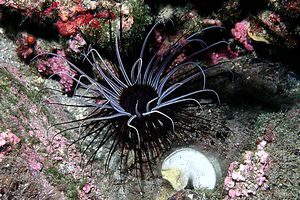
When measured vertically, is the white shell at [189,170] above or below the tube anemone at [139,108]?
below

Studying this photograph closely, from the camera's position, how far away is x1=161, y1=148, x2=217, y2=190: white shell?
4.33 metres

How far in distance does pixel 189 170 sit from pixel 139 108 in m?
1.03

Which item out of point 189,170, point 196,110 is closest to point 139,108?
point 196,110

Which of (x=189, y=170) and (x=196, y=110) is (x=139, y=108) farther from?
(x=189, y=170)

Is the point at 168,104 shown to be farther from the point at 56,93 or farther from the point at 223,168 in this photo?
the point at 56,93

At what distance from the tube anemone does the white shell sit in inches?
8.9

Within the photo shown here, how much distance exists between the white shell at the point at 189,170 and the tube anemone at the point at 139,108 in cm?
23

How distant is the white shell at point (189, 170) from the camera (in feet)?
14.2

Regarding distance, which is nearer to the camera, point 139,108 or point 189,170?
point 189,170

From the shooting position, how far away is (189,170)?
14.4 feet

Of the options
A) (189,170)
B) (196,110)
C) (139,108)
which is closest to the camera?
(189,170)

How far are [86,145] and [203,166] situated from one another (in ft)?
5.24

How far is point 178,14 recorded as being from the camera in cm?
509

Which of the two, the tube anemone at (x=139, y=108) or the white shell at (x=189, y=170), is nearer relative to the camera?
the white shell at (x=189, y=170)
